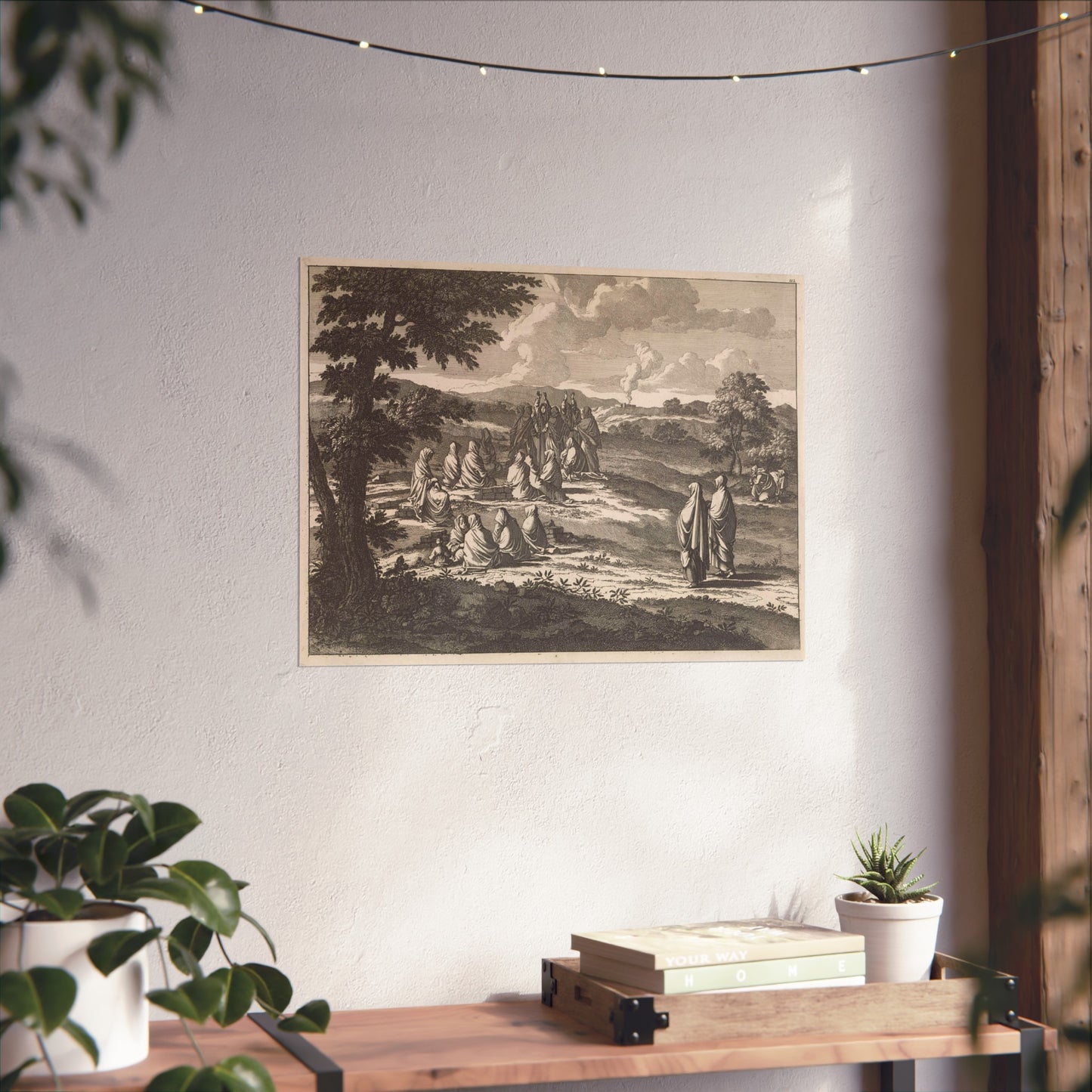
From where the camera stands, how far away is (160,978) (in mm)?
→ 1836

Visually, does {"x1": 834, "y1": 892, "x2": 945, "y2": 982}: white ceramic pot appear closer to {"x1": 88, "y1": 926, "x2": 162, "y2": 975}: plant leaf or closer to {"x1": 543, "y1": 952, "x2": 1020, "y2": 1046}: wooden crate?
{"x1": 543, "y1": 952, "x2": 1020, "y2": 1046}: wooden crate

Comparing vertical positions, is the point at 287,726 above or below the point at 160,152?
below

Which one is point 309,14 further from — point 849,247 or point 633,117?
point 849,247

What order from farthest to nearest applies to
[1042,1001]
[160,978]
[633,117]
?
[633,117] < [1042,1001] < [160,978]

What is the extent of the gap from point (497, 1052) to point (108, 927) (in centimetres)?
54

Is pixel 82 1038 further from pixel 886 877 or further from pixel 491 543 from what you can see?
pixel 886 877

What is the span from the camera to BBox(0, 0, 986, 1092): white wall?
189 cm

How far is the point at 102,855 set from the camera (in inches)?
58.1

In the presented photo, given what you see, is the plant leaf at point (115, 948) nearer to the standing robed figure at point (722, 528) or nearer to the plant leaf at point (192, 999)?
the plant leaf at point (192, 999)

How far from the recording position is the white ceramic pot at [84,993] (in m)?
1.48

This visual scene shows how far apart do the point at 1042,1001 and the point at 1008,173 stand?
4.67ft

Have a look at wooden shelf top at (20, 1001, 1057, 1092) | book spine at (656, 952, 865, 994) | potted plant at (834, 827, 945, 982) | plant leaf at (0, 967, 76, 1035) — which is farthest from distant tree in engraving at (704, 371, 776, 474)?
Answer: plant leaf at (0, 967, 76, 1035)

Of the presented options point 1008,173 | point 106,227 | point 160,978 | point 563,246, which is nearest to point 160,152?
point 106,227

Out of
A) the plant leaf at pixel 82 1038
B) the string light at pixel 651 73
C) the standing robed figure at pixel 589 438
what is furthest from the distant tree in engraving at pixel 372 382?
the plant leaf at pixel 82 1038
